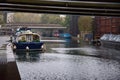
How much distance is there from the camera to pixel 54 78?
50.3 ft

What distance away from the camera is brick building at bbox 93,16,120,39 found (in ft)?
168

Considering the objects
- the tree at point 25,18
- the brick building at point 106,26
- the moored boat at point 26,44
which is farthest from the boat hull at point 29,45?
the tree at point 25,18

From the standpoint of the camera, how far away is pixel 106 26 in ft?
186

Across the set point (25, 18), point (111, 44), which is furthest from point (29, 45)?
point (25, 18)

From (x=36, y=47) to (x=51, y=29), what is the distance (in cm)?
7606

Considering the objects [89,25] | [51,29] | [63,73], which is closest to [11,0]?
[63,73]

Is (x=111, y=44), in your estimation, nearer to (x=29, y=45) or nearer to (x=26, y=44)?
(x=29, y=45)

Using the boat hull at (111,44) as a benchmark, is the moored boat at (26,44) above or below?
above

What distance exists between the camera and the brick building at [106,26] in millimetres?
51338

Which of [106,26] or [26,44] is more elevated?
[106,26]

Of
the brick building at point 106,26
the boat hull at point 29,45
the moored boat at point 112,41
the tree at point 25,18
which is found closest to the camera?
the boat hull at point 29,45

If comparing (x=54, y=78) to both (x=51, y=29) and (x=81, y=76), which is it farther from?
(x=51, y=29)

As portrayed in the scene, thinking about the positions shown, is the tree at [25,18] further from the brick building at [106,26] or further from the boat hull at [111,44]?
the boat hull at [111,44]

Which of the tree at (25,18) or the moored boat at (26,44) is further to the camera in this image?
the tree at (25,18)
